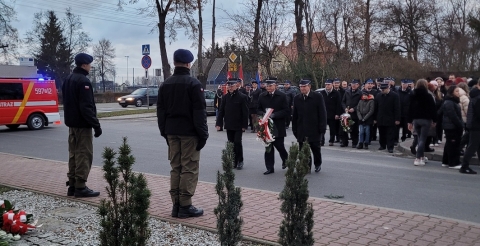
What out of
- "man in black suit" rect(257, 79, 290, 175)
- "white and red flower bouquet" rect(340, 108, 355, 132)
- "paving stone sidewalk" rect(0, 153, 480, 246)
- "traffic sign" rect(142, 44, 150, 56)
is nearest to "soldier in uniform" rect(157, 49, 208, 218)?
"paving stone sidewalk" rect(0, 153, 480, 246)

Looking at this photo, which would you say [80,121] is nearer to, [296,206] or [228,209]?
[228,209]

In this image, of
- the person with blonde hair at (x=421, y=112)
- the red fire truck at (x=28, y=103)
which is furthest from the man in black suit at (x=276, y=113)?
the red fire truck at (x=28, y=103)

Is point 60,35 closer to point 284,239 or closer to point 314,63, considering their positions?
point 314,63

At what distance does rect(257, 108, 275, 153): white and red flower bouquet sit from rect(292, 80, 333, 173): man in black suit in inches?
23.3

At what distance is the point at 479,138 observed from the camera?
371 inches

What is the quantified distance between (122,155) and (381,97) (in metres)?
10.4

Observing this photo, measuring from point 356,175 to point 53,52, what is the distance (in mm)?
55206

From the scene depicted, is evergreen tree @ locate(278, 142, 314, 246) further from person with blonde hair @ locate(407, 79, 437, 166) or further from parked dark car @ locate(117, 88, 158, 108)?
parked dark car @ locate(117, 88, 158, 108)

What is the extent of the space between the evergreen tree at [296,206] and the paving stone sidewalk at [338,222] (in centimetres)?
160

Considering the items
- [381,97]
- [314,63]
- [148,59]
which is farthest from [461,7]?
[381,97]

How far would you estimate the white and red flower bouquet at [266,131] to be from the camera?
9352 mm

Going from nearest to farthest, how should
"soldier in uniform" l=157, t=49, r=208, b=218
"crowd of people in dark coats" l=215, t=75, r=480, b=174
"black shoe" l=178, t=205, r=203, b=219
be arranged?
"soldier in uniform" l=157, t=49, r=208, b=218, "black shoe" l=178, t=205, r=203, b=219, "crowd of people in dark coats" l=215, t=75, r=480, b=174

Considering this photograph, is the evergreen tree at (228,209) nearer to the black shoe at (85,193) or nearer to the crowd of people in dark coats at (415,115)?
the black shoe at (85,193)

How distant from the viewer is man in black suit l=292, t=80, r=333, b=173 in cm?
936
